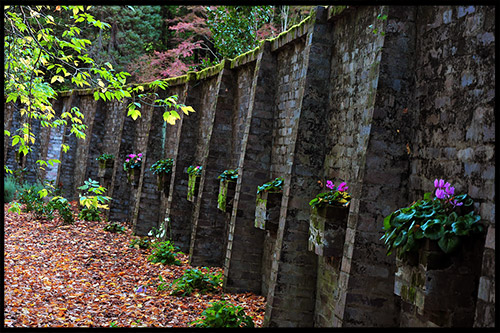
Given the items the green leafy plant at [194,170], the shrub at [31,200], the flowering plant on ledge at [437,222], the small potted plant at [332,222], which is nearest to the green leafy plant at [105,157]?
the shrub at [31,200]

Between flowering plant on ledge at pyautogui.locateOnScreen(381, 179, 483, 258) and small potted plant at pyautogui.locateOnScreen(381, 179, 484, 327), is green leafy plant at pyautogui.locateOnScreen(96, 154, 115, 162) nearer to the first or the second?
flowering plant on ledge at pyautogui.locateOnScreen(381, 179, 483, 258)

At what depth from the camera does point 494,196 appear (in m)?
3.78

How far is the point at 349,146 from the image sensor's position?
6176 mm

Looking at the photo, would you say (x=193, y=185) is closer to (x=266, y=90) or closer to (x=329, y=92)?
(x=266, y=90)

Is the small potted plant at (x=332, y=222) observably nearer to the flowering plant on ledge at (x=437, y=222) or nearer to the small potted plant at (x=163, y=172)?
the flowering plant on ledge at (x=437, y=222)

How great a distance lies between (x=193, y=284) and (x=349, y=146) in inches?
160

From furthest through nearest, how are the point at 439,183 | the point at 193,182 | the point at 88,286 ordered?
the point at 193,182 < the point at 88,286 < the point at 439,183

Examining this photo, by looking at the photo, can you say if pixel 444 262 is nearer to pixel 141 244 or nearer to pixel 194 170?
pixel 194 170

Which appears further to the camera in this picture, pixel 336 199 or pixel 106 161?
pixel 106 161

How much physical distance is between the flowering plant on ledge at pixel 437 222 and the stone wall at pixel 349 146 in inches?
5.8

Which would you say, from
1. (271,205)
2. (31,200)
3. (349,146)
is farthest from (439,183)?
(31,200)

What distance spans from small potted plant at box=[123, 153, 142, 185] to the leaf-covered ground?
2.12m

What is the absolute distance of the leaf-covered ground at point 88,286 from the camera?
692cm

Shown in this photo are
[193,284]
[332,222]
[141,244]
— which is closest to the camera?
[332,222]
